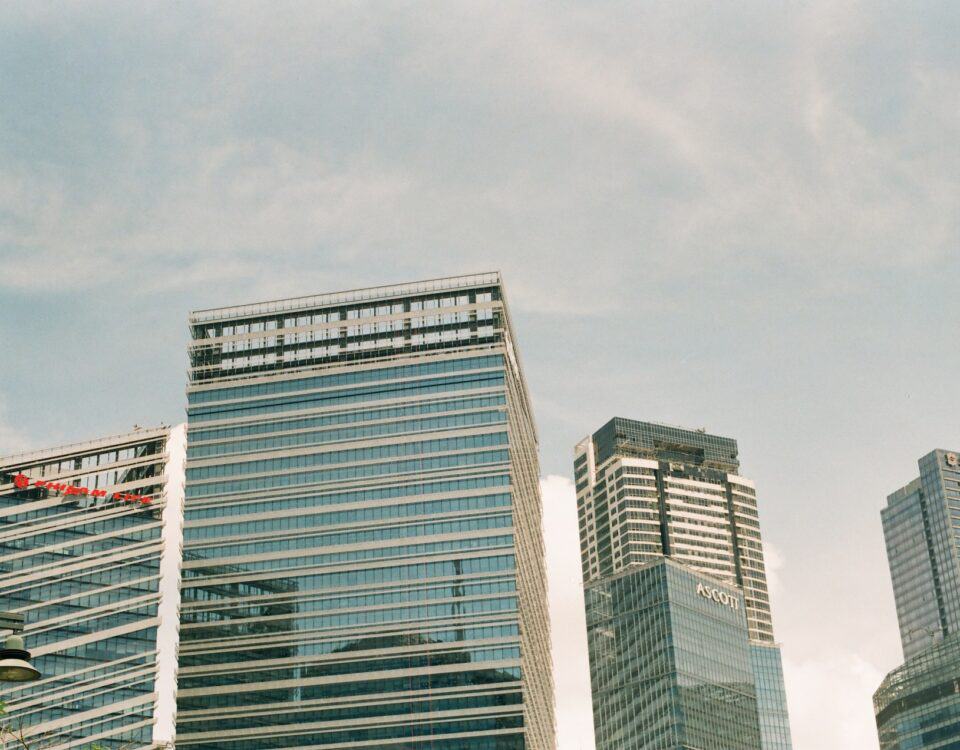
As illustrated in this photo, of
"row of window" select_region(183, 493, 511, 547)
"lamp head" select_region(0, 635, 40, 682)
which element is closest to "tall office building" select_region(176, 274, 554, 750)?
"row of window" select_region(183, 493, 511, 547)

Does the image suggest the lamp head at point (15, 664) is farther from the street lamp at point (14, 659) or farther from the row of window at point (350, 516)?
the row of window at point (350, 516)

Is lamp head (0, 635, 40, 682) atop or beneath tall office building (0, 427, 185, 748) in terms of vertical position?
beneath

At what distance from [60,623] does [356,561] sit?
44.6m

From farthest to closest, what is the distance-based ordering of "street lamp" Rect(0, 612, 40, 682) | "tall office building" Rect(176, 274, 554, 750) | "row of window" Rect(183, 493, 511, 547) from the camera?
"row of window" Rect(183, 493, 511, 547) < "tall office building" Rect(176, 274, 554, 750) < "street lamp" Rect(0, 612, 40, 682)

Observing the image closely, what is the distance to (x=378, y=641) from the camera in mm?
186000

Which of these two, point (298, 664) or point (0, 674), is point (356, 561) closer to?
point (298, 664)

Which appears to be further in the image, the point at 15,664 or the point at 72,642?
the point at 72,642

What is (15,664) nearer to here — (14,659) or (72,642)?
(14,659)

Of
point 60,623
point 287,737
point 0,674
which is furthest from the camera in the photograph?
point 60,623

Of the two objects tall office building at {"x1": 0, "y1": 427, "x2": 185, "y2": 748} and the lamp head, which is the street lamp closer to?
the lamp head

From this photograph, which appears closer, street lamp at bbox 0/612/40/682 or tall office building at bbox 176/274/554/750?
street lamp at bbox 0/612/40/682

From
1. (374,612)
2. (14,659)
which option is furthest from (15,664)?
(374,612)

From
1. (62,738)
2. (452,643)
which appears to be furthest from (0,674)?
(62,738)

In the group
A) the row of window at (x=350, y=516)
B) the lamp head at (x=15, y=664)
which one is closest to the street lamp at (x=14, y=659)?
the lamp head at (x=15, y=664)
